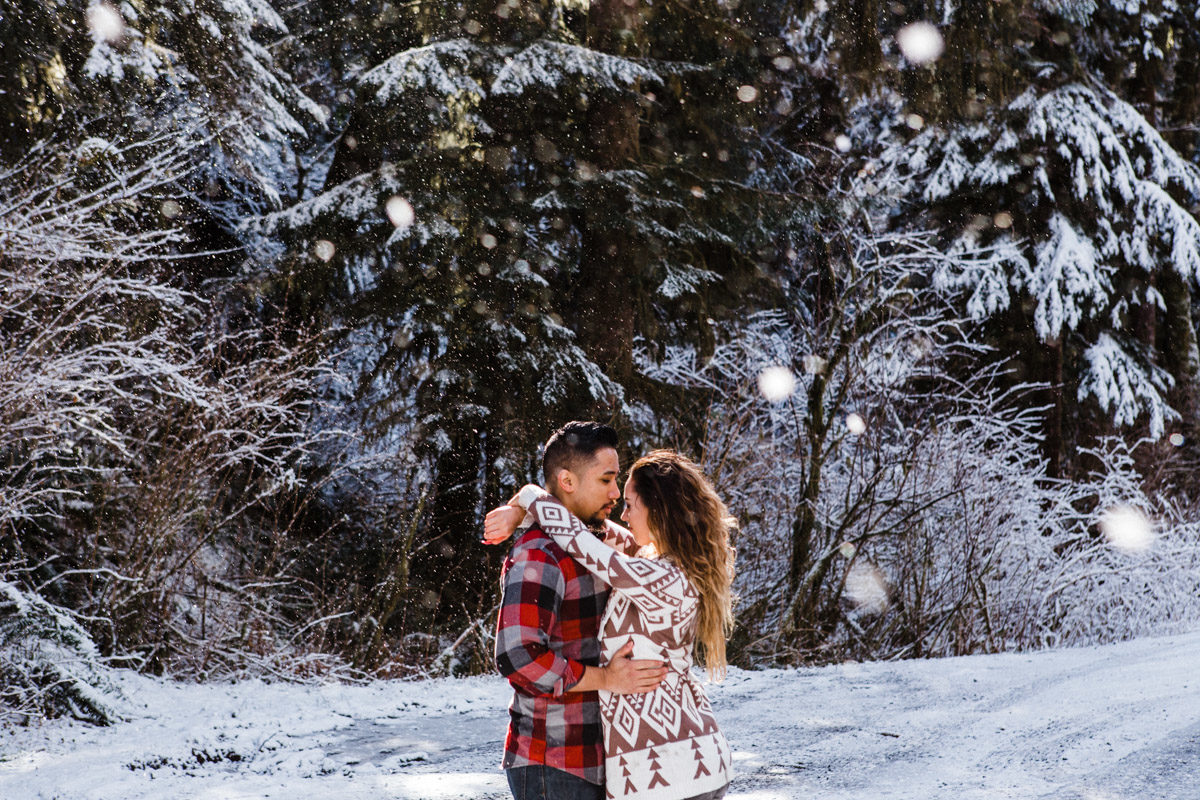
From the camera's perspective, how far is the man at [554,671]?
2.50m

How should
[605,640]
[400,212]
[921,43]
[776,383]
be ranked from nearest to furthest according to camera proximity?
1. [605,640]
2. [921,43]
3. [400,212]
4. [776,383]

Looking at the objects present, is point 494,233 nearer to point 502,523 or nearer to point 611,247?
point 611,247

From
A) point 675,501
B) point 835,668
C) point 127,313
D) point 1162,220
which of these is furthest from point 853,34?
point 1162,220

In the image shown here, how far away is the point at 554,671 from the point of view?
8.14 ft

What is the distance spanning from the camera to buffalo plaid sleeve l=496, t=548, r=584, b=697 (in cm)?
248

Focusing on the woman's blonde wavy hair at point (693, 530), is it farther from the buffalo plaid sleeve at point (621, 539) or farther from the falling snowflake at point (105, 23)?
the falling snowflake at point (105, 23)

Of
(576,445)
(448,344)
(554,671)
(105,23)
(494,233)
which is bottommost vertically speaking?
(554,671)

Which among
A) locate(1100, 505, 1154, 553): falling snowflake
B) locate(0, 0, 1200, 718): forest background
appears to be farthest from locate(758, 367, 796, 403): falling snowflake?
locate(1100, 505, 1154, 553): falling snowflake

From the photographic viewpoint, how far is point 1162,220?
683 inches

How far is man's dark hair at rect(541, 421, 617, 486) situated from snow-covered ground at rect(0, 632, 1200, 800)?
2.60m

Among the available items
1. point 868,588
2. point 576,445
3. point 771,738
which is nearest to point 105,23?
point 576,445

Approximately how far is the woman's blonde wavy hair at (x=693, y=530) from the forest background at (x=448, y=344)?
5030 millimetres

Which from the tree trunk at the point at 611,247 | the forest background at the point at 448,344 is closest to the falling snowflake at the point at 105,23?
the forest background at the point at 448,344

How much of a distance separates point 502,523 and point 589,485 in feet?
1.17
